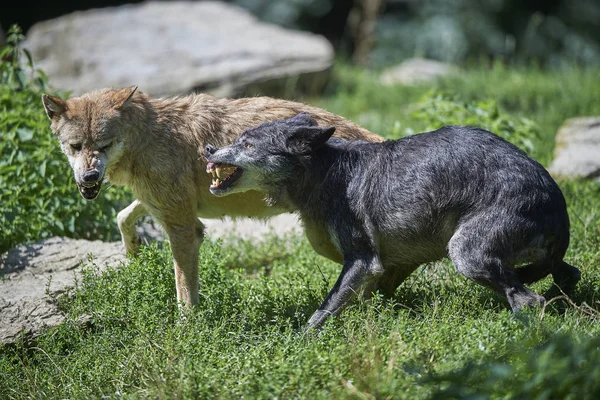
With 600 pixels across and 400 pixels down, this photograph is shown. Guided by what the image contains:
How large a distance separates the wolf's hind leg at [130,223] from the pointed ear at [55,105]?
1.06m

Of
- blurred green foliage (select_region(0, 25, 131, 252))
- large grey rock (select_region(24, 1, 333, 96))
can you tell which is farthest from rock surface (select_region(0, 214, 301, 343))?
large grey rock (select_region(24, 1, 333, 96))

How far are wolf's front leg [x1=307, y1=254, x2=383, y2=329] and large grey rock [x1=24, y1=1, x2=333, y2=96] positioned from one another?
802 cm

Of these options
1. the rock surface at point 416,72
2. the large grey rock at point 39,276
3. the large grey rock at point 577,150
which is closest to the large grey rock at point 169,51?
the rock surface at point 416,72

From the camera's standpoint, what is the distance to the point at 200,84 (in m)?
13.8

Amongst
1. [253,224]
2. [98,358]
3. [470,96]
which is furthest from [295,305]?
[470,96]

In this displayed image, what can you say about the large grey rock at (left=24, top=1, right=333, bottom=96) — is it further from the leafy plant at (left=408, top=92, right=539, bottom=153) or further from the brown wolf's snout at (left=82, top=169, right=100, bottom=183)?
the brown wolf's snout at (left=82, top=169, right=100, bottom=183)

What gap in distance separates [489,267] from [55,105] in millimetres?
3697

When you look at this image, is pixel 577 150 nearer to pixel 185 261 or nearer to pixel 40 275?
pixel 185 261

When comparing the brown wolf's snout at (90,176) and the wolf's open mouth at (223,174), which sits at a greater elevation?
the wolf's open mouth at (223,174)

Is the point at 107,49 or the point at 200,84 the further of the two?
Answer: the point at 107,49

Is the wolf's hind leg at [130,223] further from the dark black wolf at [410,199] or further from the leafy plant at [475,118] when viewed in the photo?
the leafy plant at [475,118]

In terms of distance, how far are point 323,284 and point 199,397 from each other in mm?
2230

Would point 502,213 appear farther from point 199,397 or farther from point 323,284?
point 199,397

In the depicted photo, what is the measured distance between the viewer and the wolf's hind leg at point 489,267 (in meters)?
5.57
